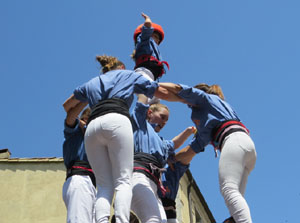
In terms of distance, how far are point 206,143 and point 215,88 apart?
71 cm

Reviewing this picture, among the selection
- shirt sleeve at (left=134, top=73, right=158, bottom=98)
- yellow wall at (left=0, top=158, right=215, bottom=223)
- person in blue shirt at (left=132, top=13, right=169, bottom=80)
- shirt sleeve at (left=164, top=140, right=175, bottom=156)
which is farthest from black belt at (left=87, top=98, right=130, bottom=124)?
yellow wall at (left=0, top=158, right=215, bottom=223)

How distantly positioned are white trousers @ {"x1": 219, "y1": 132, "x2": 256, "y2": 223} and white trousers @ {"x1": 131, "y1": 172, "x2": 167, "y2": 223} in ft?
2.38

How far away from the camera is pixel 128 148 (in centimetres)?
584

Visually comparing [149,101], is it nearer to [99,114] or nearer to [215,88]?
[215,88]

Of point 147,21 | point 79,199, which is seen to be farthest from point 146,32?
point 79,199

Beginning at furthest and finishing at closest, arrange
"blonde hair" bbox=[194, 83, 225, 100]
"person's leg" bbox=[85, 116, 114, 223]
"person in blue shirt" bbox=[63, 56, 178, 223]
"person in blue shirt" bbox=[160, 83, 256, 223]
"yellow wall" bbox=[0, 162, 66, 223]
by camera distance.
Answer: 1. "yellow wall" bbox=[0, 162, 66, 223]
2. "blonde hair" bbox=[194, 83, 225, 100]
3. "person in blue shirt" bbox=[160, 83, 256, 223]
4. "person's leg" bbox=[85, 116, 114, 223]
5. "person in blue shirt" bbox=[63, 56, 178, 223]

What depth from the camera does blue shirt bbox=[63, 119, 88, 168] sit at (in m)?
6.89

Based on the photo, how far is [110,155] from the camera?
5.88 meters

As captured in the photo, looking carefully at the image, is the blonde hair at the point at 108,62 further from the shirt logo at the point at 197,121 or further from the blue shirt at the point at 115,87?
the shirt logo at the point at 197,121

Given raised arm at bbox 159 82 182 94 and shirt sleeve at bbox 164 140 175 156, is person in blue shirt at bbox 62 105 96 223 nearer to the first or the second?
raised arm at bbox 159 82 182 94

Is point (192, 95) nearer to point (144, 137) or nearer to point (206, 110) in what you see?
point (206, 110)

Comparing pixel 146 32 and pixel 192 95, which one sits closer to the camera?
pixel 192 95

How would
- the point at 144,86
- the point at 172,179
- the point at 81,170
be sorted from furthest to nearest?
the point at 172,179
the point at 81,170
the point at 144,86

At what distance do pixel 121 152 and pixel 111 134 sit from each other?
0.66 ft
